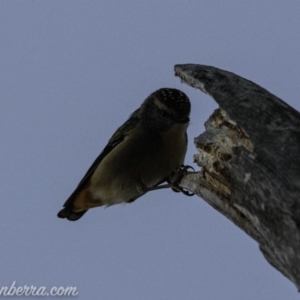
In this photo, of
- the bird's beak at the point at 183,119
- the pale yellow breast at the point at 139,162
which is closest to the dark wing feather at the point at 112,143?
the pale yellow breast at the point at 139,162

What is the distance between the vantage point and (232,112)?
5.41m

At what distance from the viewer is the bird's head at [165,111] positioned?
8.73m

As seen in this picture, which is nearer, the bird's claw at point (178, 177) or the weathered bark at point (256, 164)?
the weathered bark at point (256, 164)

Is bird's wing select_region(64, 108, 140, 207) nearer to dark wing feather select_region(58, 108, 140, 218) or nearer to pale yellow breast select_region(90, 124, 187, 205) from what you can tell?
dark wing feather select_region(58, 108, 140, 218)

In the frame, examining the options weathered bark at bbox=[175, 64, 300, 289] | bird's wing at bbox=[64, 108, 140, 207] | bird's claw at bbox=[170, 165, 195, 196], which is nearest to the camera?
weathered bark at bbox=[175, 64, 300, 289]

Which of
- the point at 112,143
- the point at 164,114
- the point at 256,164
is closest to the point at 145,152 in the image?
the point at 164,114

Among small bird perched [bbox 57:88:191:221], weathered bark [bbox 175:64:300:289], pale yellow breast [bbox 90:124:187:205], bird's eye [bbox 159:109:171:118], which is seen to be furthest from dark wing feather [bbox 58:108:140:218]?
weathered bark [bbox 175:64:300:289]

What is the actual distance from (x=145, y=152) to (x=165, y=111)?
619mm

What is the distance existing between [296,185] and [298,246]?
1.45 feet

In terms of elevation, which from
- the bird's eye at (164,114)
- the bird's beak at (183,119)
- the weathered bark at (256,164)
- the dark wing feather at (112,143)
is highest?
the weathered bark at (256,164)

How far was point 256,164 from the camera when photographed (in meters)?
4.86

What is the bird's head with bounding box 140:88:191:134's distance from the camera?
8734 mm

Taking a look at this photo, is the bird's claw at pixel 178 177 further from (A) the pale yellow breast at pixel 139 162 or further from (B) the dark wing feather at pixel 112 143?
(B) the dark wing feather at pixel 112 143

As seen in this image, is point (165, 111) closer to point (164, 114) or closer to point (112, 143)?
point (164, 114)
